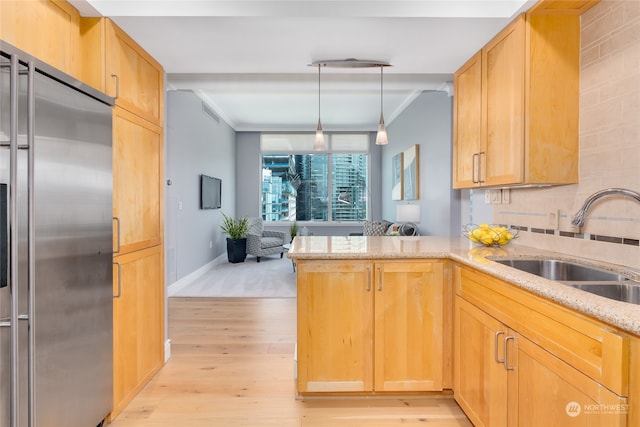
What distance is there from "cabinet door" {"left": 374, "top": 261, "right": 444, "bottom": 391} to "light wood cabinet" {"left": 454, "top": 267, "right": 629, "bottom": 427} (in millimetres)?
122

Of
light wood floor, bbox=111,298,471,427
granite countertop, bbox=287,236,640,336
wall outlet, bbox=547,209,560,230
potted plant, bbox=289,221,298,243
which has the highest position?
wall outlet, bbox=547,209,560,230

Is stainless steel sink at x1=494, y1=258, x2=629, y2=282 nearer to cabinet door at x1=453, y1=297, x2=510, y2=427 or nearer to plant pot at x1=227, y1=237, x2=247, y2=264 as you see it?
cabinet door at x1=453, y1=297, x2=510, y2=427

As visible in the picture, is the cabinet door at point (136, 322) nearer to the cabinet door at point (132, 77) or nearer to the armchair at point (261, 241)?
the cabinet door at point (132, 77)

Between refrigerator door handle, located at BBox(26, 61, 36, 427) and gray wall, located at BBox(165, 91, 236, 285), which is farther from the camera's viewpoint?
gray wall, located at BBox(165, 91, 236, 285)

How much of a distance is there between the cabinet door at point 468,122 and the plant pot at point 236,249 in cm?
→ 502

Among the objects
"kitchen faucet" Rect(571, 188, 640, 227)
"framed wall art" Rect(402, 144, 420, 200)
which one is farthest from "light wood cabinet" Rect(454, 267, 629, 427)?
"framed wall art" Rect(402, 144, 420, 200)

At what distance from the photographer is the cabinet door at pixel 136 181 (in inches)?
81.4

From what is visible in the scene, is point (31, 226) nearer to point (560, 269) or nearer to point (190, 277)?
point (560, 269)

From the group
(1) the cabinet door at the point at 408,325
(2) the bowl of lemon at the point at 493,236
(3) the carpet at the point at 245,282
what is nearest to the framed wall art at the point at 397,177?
(3) the carpet at the point at 245,282

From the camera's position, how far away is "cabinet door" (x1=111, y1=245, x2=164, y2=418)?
6.85 ft

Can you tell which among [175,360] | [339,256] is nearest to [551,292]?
[339,256]

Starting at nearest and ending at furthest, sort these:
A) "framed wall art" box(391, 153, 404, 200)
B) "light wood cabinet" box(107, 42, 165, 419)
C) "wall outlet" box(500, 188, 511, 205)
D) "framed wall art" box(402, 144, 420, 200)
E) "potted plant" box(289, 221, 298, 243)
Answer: "light wood cabinet" box(107, 42, 165, 419) < "wall outlet" box(500, 188, 511, 205) < "framed wall art" box(402, 144, 420, 200) < "framed wall art" box(391, 153, 404, 200) < "potted plant" box(289, 221, 298, 243)

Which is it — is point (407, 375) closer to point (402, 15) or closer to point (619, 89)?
point (619, 89)

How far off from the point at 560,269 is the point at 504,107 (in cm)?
94
